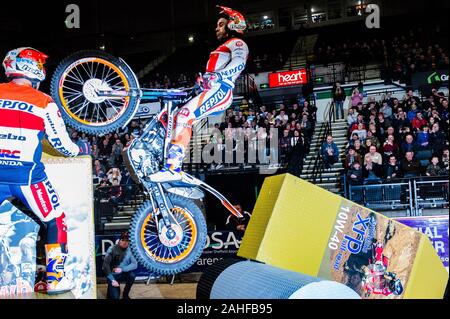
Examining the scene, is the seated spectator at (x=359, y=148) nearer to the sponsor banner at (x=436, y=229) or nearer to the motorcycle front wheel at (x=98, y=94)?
the sponsor banner at (x=436, y=229)

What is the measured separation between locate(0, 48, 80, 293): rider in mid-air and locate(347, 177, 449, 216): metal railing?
10.8 feet

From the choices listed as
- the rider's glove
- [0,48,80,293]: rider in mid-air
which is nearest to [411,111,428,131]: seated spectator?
the rider's glove

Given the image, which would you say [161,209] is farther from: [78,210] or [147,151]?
[78,210]

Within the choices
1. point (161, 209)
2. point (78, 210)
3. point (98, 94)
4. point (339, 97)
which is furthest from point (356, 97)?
point (78, 210)

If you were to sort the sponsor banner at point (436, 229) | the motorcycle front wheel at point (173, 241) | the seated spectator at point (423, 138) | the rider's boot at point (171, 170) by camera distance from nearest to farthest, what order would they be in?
the sponsor banner at point (436, 229)
the motorcycle front wheel at point (173, 241)
the rider's boot at point (171, 170)
the seated spectator at point (423, 138)

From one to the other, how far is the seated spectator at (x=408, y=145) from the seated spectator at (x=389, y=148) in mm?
67

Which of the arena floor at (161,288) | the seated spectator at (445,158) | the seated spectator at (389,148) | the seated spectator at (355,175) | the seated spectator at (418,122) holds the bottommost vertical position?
the arena floor at (161,288)

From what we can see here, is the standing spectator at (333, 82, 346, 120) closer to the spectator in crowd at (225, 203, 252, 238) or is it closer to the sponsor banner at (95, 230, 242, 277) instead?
the spectator in crowd at (225, 203, 252, 238)

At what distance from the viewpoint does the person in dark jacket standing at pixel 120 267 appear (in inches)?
247

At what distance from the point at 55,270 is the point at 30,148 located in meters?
1.01

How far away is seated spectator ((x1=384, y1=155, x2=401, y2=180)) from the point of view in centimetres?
644

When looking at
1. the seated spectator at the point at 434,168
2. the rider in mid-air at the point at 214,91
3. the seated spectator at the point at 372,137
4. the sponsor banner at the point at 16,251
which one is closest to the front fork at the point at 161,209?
the rider in mid-air at the point at 214,91
